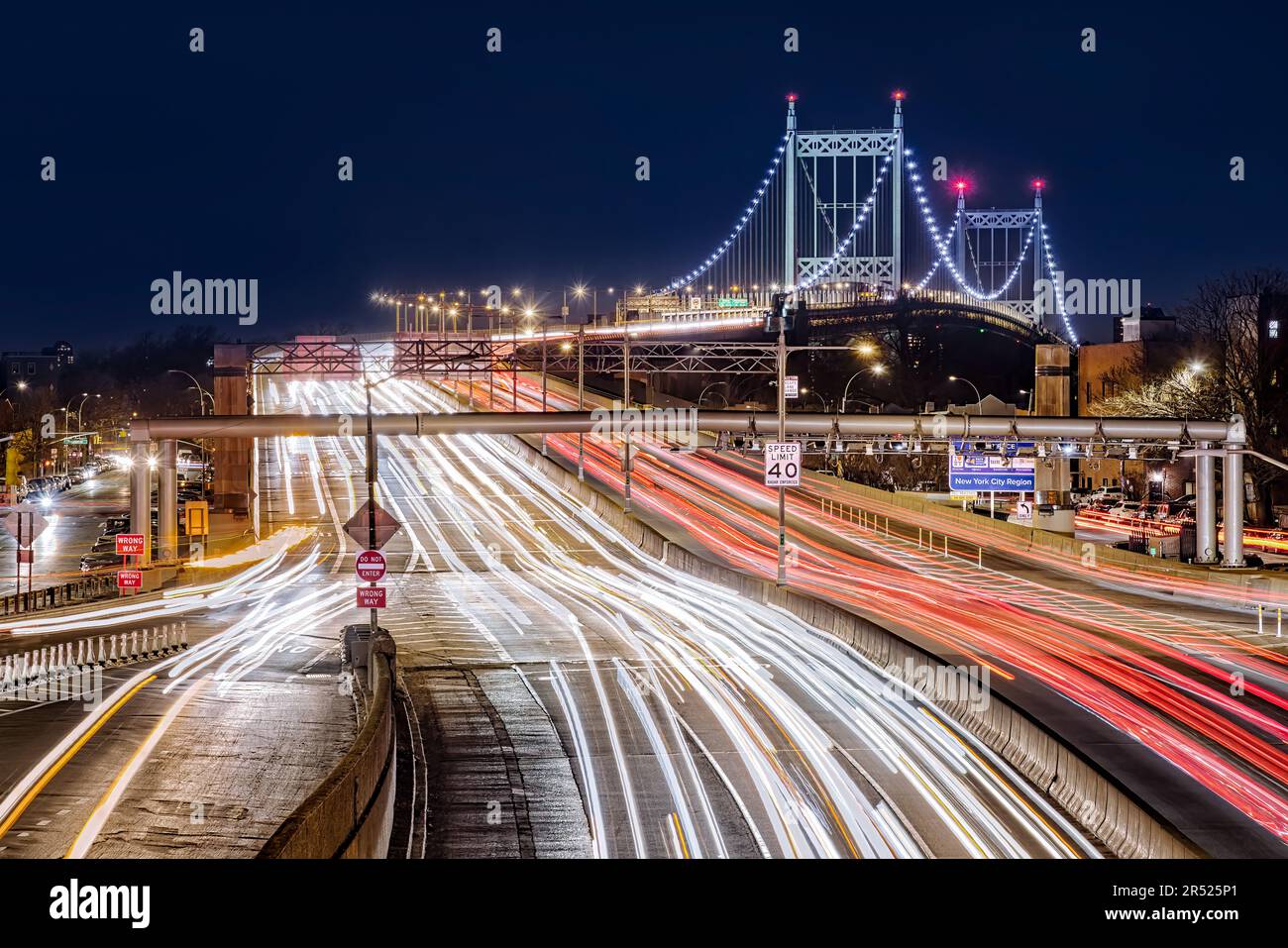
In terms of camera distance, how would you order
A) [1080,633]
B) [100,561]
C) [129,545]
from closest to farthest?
1. [1080,633]
2. [129,545]
3. [100,561]

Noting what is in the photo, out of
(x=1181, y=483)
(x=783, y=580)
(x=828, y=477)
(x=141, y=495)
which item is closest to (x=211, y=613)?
(x=141, y=495)

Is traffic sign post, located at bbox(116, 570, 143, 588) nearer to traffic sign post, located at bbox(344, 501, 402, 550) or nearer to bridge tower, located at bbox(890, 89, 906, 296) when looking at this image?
traffic sign post, located at bbox(344, 501, 402, 550)

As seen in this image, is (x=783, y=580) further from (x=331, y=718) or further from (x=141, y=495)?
(x=141, y=495)

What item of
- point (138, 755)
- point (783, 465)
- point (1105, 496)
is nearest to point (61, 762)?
point (138, 755)

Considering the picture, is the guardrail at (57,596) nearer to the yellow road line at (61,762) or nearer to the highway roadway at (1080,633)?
the yellow road line at (61,762)

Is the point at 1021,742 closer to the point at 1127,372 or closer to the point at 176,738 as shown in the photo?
the point at 176,738

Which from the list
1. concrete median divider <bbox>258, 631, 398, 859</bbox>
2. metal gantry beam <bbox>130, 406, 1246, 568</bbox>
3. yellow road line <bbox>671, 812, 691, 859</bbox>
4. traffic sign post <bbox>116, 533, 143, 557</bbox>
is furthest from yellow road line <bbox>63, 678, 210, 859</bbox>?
metal gantry beam <bbox>130, 406, 1246, 568</bbox>
